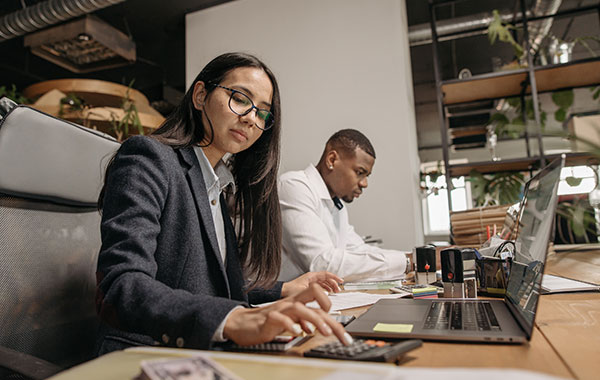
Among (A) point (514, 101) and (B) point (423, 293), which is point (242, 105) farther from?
(A) point (514, 101)

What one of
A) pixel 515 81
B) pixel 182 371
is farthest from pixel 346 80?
pixel 182 371

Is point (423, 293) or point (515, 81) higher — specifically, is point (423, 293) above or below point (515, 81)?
below

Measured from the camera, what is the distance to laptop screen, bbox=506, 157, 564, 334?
2.20 feet

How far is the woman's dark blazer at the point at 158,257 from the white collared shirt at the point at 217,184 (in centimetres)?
7

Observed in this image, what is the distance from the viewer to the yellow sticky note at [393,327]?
670 mm

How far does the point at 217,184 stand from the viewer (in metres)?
1.21

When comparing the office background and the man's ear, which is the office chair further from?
the office background

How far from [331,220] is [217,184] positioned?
113cm

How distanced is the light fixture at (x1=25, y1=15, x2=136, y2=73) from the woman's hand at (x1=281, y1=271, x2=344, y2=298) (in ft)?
11.7

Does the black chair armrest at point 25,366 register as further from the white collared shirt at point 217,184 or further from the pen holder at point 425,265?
the pen holder at point 425,265

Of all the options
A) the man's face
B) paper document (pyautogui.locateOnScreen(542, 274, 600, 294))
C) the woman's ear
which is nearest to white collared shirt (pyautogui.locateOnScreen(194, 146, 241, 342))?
the woman's ear

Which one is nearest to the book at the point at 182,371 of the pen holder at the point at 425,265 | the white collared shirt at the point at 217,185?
the white collared shirt at the point at 217,185

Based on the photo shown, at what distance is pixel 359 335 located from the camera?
2.20 ft

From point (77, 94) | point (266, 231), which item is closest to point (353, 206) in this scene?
point (266, 231)
